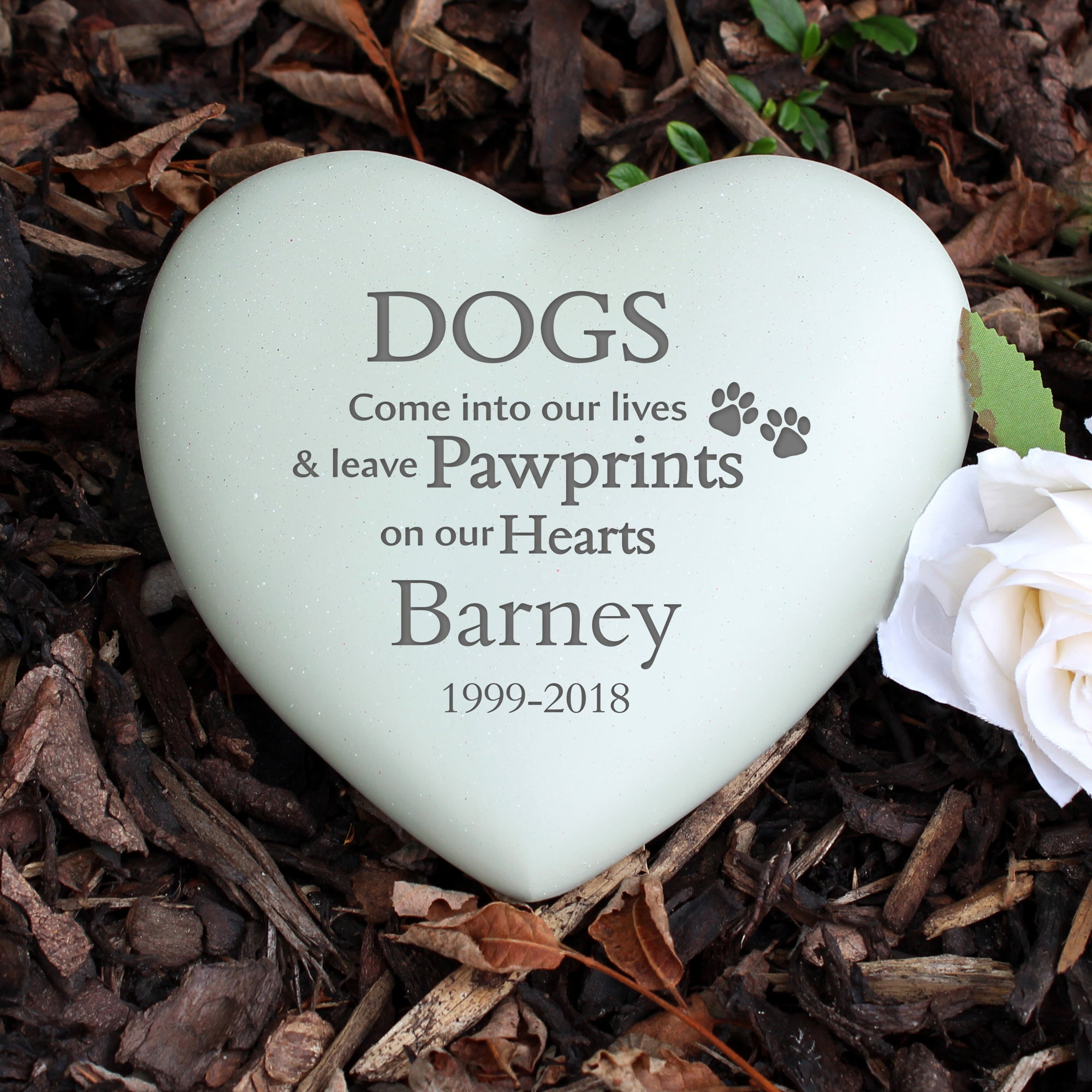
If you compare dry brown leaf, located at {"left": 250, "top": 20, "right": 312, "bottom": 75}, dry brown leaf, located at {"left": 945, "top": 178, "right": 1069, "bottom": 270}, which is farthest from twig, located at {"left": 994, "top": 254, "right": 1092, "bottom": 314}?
dry brown leaf, located at {"left": 250, "top": 20, "right": 312, "bottom": 75}

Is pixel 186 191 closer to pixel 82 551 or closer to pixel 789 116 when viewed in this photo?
pixel 82 551

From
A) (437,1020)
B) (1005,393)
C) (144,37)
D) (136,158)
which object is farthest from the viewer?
(144,37)

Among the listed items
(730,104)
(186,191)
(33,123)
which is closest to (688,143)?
(730,104)

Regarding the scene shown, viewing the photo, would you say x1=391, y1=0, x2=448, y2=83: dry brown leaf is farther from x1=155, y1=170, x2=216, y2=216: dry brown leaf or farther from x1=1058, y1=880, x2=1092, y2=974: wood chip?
x1=1058, y1=880, x2=1092, y2=974: wood chip

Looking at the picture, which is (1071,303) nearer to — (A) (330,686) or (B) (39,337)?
(A) (330,686)

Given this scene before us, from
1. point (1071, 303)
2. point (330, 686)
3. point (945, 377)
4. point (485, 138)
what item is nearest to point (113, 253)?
point (485, 138)
